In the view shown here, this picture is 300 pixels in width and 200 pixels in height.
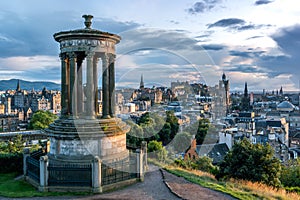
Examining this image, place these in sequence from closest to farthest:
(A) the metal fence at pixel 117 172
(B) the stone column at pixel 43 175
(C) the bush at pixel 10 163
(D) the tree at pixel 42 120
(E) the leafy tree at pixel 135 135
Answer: (B) the stone column at pixel 43 175
(A) the metal fence at pixel 117 172
(C) the bush at pixel 10 163
(E) the leafy tree at pixel 135 135
(D) the tree at pixel 42 120

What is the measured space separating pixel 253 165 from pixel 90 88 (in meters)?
13.3

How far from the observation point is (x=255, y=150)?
23281mm

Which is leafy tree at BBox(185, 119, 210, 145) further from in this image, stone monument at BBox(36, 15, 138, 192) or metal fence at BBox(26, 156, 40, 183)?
metal fence at BBox(26, 156, 40, 183)

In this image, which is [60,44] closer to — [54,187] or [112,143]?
[112,143]

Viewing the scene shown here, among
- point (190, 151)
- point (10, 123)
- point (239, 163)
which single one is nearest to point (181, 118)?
→ point (190, 151)

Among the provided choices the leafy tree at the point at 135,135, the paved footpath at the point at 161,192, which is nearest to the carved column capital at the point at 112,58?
the paved footpath at the point at 161,192

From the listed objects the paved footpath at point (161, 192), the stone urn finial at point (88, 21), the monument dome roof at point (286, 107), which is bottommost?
the paved footpath at point (161, 192)

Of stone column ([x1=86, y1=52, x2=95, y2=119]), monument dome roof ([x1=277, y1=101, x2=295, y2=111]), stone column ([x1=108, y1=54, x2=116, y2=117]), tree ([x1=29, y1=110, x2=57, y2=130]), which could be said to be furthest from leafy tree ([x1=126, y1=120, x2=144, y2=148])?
monument dome roof ([x1=277, y1=101, x2=295, y2=111])

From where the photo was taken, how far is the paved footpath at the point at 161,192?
47.6 ft

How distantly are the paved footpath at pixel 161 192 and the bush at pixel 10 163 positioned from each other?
23.2 ft

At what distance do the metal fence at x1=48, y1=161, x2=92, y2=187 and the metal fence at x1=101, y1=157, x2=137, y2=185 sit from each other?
30.3 inches

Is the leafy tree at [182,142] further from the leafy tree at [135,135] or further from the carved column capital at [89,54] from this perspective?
the carved column capital at [89,54]

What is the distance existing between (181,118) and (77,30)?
128 ft

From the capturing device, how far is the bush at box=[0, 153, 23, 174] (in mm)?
20750
